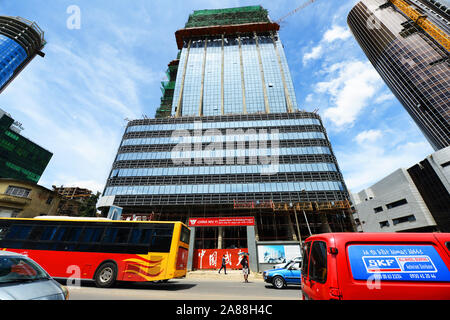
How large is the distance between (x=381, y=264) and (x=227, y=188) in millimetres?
28050

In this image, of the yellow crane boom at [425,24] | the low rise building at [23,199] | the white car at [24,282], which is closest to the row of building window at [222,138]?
the low rise building at [23,199]

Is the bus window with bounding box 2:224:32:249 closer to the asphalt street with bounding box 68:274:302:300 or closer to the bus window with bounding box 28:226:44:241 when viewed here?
the bus window with bounding box 28:226:44:241

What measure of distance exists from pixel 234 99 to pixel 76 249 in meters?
49.7

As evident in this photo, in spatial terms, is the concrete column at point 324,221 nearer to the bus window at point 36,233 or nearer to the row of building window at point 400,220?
the row of building window at point 400,220

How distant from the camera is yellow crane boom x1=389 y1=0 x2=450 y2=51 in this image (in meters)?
56.3

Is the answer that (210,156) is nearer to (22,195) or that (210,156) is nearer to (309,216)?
(309,216)

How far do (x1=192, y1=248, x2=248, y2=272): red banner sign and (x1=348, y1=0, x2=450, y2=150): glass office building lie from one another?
222ft

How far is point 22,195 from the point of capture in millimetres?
22328

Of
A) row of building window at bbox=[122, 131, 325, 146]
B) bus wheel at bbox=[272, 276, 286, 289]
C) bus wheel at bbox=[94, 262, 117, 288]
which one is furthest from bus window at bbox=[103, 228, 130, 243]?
row of building window at bbox=[122, 131, 325, 146]

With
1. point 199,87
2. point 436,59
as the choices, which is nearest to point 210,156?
point 199,87

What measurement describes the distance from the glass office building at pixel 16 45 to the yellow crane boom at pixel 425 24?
139m

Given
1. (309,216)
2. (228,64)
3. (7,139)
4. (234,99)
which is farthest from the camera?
(228,64)

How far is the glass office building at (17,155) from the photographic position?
54.6 m

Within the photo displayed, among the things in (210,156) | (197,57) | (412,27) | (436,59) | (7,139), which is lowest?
(210,156)
